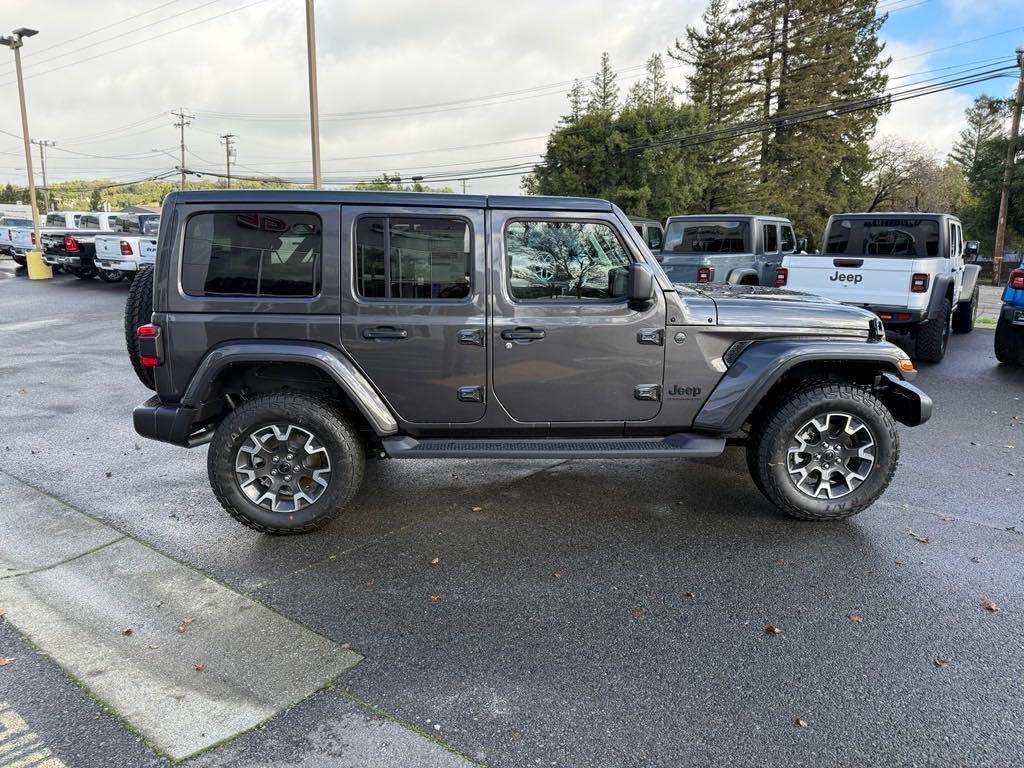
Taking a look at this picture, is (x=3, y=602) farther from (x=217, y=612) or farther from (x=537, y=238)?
(x=537, y=238)

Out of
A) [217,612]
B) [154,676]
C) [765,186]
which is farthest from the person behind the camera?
[765,186]

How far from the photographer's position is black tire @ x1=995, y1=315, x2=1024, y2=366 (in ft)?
29.4

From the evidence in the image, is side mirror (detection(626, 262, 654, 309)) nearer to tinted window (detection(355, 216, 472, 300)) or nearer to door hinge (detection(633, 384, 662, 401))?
door hinge (detection(633, 384, 662, 401))

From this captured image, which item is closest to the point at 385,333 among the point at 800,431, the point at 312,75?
the point at 800,431

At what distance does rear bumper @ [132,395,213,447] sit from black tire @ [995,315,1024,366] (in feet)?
31.0

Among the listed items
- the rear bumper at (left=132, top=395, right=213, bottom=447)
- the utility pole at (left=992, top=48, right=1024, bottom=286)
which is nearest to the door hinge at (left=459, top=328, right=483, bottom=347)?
the rear bumper at (left=132, top=395, right=213, bottom=447)

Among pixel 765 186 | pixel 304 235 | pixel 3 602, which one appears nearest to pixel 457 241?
pixel 304 235

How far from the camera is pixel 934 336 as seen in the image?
365 inches

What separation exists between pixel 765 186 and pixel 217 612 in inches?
1453

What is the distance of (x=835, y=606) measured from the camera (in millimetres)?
3383

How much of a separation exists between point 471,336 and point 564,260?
2.38ft

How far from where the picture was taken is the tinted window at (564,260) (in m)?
4.16

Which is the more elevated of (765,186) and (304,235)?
(765,186)

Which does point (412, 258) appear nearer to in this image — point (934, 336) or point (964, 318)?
point (934, 336)
